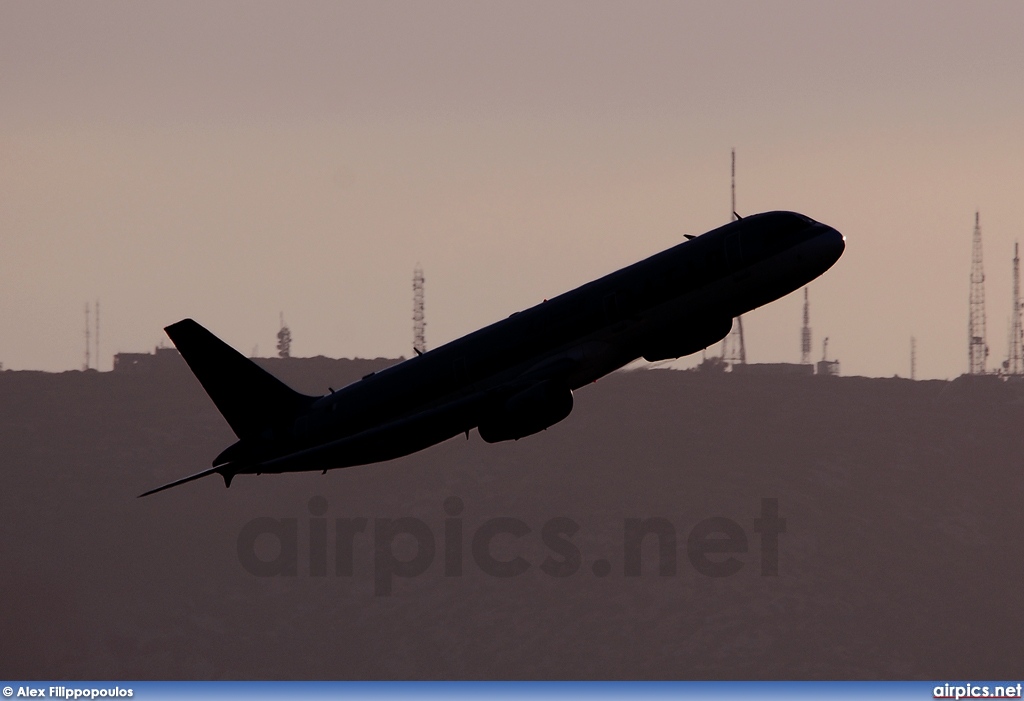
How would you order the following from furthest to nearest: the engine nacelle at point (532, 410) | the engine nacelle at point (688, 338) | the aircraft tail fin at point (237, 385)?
the aircraft tail fin at point (237, 385)
the engine nacelle at point (688, 338)
the engine nacelle at point (532, 410)

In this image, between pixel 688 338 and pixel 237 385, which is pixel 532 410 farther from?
pixel 237 385

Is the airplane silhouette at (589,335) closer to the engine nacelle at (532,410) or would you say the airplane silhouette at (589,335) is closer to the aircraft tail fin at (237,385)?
the engine nacelle at (532,410)

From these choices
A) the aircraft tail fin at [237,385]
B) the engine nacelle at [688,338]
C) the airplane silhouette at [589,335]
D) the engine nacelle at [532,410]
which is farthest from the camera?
the aircraft tail fin at [237,385]

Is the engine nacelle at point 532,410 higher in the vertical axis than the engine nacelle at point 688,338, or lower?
lower

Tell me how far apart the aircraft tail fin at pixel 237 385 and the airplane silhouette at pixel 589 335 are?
20.7 feet

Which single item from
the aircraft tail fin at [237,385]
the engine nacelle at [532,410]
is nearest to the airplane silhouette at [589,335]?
the engine nacelle at [532,410]

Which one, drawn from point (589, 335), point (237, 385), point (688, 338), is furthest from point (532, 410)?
point (237, 385)

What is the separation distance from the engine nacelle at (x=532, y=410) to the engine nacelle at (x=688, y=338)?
442 centimetres

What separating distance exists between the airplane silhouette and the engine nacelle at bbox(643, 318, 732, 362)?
4 centimetres

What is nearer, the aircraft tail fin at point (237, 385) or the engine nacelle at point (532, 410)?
the engine nacelle at point (532, 410)

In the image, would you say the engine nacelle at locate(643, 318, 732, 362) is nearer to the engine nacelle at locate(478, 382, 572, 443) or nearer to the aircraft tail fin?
the engine nacelle at locate(478, 382, 572, 443)

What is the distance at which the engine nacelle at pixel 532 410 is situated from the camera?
225 ft

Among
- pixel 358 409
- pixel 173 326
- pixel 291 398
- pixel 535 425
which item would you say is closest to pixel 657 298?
pixel 535 425

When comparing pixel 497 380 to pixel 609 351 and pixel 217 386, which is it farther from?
pixel 217 386
